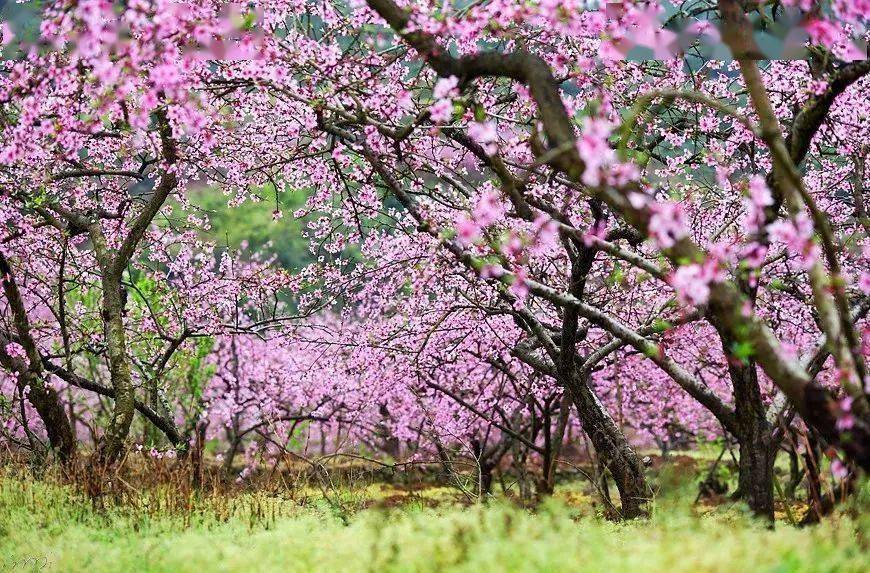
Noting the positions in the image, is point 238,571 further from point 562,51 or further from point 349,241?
point 349,241

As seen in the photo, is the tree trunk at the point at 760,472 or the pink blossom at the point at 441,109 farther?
the tree trunk at the point at 760,472

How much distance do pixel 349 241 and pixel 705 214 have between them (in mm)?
4778

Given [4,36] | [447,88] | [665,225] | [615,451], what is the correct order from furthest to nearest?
1. [4,36]
2. [615,451]
3. [447,88]
4. [665,225]

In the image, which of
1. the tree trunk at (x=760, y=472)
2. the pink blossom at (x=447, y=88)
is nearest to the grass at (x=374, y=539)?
the tree trunk at (x=760, y=472)

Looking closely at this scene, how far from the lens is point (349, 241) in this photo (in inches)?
400

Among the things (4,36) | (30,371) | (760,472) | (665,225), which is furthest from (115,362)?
(665,225)

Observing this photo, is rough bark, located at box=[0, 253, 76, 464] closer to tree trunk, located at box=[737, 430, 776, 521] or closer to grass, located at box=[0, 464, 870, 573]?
grass, located at box=[0, 464, 870, 573]

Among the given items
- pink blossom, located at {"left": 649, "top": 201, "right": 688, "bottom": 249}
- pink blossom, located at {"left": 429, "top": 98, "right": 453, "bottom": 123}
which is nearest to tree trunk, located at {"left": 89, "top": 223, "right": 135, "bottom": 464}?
pink blossom, located at {"left": 429, "top": 98, "right": 453, "bottom": 123}

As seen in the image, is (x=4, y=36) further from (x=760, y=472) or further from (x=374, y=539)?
(x=760, y=472)

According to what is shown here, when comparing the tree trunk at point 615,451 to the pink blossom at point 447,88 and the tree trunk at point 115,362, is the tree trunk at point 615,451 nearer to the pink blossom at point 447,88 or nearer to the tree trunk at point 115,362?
the pink blossom at point 447,88

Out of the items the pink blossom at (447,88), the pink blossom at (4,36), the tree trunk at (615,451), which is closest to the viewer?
the pink blossom at (447,88)

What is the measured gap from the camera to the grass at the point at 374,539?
12.7 feet

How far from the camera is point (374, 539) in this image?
5.13 m

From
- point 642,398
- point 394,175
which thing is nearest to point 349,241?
point 394,175
